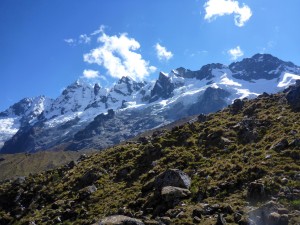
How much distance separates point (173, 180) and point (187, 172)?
3.56m

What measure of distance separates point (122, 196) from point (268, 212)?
1453cm

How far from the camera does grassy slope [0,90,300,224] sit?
29188mm

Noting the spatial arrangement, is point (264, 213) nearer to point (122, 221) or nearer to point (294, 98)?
point (122, 221)

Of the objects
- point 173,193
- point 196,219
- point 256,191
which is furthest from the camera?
point 173,193

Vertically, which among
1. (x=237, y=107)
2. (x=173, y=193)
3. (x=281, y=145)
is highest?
(x=237, y=107)

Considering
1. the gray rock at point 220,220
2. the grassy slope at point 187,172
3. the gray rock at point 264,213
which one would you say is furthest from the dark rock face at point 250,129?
the gray rock at point 220,220

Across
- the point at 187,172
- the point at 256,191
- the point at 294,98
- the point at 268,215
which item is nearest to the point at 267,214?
the point at 268,215

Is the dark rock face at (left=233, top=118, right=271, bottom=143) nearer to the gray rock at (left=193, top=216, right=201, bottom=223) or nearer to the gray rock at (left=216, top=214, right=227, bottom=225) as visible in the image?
the gray rock at (left=193, top=216, right=201, bottom=223)

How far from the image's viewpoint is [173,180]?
3186 centimetres

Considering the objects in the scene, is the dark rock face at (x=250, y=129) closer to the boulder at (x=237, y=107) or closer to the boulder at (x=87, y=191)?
the boulder at (x=237, y=107)

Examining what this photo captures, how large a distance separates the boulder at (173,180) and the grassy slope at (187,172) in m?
0.75

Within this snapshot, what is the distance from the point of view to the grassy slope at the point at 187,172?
95.8ft

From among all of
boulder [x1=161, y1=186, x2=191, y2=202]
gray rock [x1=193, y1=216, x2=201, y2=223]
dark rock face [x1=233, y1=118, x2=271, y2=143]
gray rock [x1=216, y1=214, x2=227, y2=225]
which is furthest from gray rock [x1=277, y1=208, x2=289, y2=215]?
dark rock face [x1=233, y1=118, x2=271, y2=143]

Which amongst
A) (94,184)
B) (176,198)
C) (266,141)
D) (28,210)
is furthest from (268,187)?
(28,210)
